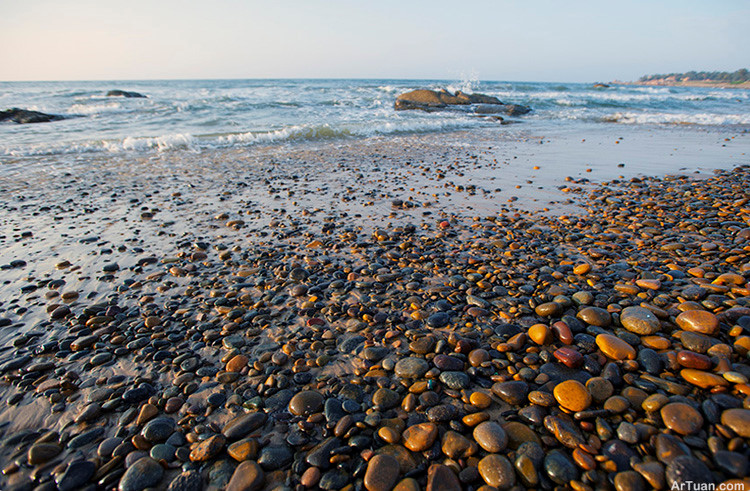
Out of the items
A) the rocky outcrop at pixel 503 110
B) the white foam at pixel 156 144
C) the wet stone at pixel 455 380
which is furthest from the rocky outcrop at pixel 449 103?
the wet stone at pixel 455 380

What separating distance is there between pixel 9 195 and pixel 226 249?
5931mm

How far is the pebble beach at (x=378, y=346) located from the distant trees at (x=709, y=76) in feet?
433

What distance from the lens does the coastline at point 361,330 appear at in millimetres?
1923

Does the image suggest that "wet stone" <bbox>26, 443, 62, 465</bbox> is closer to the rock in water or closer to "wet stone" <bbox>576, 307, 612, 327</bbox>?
"wet stone" <bbox>576, 307, 612, 327</bbox>

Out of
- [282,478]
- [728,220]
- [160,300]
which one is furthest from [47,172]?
[728,220]

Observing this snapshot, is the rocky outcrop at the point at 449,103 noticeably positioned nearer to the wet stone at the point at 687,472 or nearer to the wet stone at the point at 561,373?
the wet stone at the point at 561,373

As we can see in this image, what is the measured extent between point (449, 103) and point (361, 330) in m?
27.3

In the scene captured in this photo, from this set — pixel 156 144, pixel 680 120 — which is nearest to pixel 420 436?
pixel 156 144

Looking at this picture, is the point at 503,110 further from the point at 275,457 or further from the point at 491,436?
the point at 275,457

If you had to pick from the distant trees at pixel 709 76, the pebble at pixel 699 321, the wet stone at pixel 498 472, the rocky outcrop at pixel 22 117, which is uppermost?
the distant trees at pixel 709 76

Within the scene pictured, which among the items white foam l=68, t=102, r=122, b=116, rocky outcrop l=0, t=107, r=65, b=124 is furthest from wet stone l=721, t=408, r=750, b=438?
white foam l=68, t=102, r=122, b=116

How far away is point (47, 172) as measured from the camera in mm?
8727

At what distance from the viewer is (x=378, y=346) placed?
9.01 ft

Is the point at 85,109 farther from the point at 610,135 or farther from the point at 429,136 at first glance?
the point at 610,135
